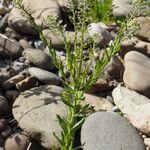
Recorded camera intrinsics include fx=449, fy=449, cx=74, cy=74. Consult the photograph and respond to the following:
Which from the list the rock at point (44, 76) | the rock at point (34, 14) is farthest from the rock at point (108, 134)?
the rock at point (34, 14)

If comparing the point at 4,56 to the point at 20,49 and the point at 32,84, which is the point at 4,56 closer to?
the point at 20,49

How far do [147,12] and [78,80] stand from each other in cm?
350

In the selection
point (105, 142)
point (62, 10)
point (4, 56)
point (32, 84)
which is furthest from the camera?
point (62, 10)

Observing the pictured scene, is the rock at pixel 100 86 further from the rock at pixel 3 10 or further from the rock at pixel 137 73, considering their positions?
the rock at pixel 3 10

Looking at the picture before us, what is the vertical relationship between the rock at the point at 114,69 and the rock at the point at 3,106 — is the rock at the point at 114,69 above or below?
below

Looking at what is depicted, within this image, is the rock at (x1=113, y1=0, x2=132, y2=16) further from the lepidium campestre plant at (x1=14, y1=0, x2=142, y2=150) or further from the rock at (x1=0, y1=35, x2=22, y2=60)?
the lepidium campestre plant at (x1=14, y1=0, x2=142, y2=150)

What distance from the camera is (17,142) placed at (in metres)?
3.95

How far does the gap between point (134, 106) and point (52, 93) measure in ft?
2.76

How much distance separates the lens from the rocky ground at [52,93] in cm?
398

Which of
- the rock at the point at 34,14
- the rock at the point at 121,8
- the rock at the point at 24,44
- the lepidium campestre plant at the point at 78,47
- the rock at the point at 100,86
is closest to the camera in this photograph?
the lepidium campestre plant at the point at 78,47

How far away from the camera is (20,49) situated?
4.89m

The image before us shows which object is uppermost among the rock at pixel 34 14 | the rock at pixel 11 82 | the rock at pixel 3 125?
the rock at pixel 34 14

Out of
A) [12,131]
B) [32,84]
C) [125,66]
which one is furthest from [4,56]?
[125,66]

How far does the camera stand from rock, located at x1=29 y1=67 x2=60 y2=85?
4484 millimetres
